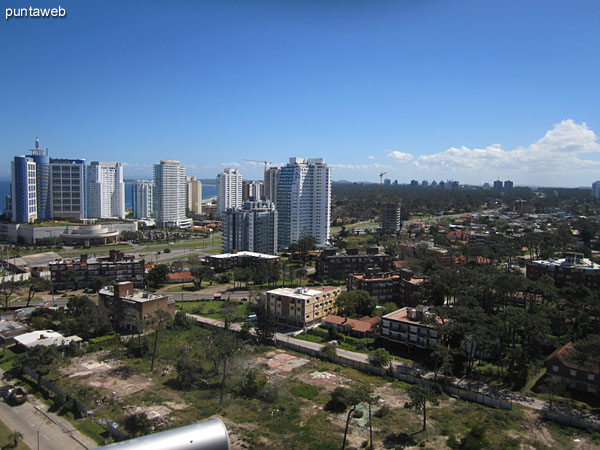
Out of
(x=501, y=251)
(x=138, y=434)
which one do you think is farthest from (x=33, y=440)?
(x=501, y=251)

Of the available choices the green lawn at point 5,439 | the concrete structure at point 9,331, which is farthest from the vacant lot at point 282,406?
the concrete structure at point 9,331

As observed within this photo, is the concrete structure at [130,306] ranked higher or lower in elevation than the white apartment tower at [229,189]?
lower

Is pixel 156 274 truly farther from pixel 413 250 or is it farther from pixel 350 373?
pixel 413 250

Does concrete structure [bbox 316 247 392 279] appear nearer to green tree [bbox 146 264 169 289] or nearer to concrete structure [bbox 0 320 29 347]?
green tree [bbox 146 264 169 289]

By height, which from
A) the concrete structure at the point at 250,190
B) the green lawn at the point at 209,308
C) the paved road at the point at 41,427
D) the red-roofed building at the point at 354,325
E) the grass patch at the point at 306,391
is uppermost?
the concrete structure at the point at 250,190

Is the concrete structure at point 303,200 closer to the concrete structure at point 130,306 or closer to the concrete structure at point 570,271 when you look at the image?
the concrete structure at point 570,271
